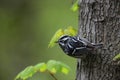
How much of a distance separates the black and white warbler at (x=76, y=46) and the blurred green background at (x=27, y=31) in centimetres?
487

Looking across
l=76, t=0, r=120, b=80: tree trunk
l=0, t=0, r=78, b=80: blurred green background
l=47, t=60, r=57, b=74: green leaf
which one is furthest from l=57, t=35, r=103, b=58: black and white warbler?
l=0, t=0, r=78, b=80: blurred green background

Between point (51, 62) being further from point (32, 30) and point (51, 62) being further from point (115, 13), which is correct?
point (32, 30)

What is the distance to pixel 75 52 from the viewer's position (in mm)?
1857

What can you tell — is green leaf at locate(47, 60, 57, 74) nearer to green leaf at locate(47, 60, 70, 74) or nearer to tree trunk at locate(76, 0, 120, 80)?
green leaf at locate(47, 60, 70, 74)

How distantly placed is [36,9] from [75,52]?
562cm

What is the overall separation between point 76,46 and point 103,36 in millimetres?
161

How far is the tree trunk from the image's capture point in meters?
1.93

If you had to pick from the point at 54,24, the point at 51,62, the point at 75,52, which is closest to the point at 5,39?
the point at 54,24

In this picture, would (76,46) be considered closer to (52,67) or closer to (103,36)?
(103,36)

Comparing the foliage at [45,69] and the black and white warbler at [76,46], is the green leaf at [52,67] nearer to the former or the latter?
the foliage at [45,69]

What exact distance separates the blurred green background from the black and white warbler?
4.87 meters

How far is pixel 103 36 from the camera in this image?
1950mm

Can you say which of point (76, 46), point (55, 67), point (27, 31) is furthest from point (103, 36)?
point (27, 31)

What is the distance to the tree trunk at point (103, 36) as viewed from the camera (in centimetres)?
193
